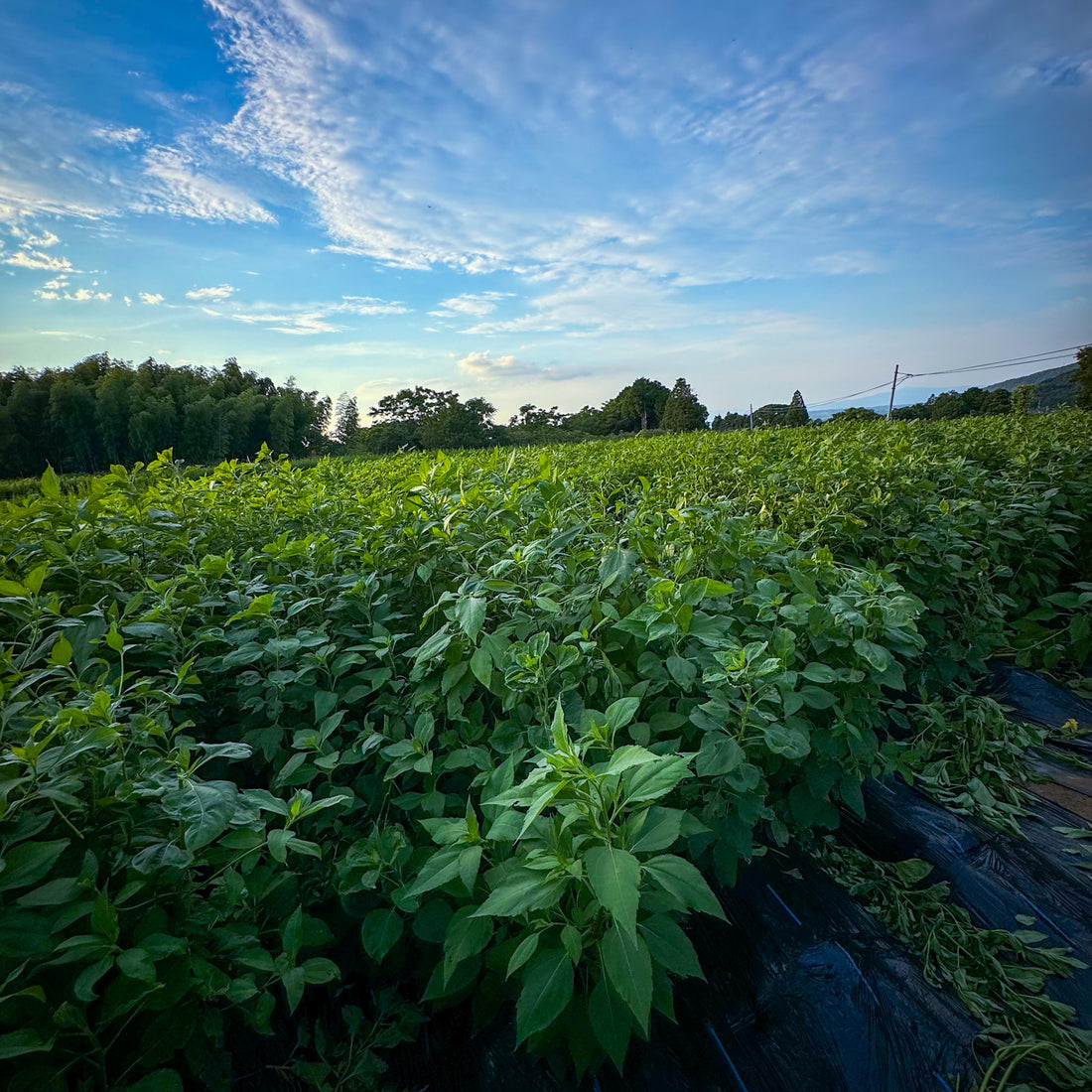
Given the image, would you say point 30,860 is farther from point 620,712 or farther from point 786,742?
point 786,742

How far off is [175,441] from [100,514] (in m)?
36.8

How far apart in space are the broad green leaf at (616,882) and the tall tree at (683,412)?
4598 centimetres

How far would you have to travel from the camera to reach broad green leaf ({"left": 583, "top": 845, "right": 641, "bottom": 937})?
800mm

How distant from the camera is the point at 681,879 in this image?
0.97m

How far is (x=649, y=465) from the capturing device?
5539 mm

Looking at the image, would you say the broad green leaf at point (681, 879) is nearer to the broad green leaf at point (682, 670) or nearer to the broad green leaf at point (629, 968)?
the broad green leaf at point (629, 968)

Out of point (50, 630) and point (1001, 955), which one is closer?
point (50, 630)

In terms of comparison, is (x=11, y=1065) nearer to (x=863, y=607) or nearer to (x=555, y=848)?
(x=555, y=848)

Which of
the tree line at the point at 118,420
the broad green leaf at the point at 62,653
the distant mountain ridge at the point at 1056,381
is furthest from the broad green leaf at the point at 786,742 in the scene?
the distant mountain ridge at the point at 1056,381

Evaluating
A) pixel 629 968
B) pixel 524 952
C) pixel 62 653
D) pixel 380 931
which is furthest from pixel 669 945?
pixel 62 653

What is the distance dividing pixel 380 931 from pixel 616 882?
735 millimetres

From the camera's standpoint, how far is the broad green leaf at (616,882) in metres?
0.80

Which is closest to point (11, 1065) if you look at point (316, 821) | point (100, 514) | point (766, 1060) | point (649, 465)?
point (316, 821)

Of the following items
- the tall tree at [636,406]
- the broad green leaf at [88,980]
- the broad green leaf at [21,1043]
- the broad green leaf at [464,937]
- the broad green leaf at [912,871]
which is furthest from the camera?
the tall tree at [636,406]
